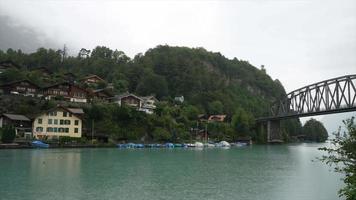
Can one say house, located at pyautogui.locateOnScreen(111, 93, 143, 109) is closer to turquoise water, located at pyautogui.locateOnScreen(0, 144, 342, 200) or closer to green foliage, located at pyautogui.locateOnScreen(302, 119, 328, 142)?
turquoise water, located at pyautogui.locateOnScreen(0, 144, 342, 200)

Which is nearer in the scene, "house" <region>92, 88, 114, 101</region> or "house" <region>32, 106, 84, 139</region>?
"house" <region>32, 106, 84, 139</region>

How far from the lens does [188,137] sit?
9688cm

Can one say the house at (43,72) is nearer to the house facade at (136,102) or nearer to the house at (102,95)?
the house at (102,95)

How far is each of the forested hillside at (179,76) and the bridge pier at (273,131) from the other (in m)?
5.91

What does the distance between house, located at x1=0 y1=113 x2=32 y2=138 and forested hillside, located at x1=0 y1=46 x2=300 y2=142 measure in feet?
93.4

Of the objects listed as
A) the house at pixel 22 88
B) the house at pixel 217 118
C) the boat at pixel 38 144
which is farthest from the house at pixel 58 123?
the house at pixel 217 118

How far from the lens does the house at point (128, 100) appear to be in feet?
311

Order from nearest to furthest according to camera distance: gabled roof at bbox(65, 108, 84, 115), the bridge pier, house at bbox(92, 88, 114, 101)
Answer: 1. gabled roof at bbox(65, 108, 84, 115)
2. house at bbox(92, 88, 114, 101)
3. the bridge pier

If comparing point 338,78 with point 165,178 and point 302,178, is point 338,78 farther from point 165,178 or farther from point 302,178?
point 165,178

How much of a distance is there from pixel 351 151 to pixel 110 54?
149 meters

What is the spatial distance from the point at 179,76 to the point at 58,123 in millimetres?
75715

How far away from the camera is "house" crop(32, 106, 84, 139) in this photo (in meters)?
71.8

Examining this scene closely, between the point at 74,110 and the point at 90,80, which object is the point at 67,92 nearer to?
the point at 74,110

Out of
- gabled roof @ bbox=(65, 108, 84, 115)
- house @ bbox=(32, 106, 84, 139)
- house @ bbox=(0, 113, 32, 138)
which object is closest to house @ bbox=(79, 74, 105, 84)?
gabled roof @ bbox=(65, 108, 84, 115)
